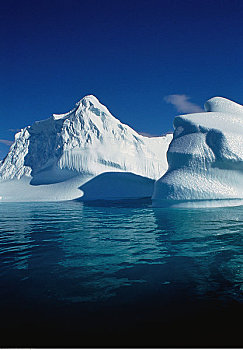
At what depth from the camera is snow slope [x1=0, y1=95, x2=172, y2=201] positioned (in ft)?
77.2

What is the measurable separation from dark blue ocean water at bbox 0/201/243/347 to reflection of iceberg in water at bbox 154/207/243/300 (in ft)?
0.05

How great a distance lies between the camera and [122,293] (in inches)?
110

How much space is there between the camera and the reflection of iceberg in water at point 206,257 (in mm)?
2927

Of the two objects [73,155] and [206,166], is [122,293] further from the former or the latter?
[73,155]

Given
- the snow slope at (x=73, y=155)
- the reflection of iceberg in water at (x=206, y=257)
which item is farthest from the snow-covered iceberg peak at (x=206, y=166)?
the snow slope at (x=73, y=155)

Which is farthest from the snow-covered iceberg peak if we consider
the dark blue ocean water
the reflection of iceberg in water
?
the dark blue ocean water

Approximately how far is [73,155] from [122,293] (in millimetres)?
22698

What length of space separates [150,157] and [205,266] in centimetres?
2499

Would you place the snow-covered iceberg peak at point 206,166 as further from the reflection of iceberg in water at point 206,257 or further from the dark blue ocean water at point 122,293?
the dark blue ocean water at point 122,293

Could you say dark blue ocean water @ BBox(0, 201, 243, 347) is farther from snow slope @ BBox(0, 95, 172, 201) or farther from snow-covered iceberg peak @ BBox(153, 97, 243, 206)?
snow slope @ BBox(0, 95, 172, 201)

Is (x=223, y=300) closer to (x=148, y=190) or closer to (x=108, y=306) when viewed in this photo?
(x=108, y=306)

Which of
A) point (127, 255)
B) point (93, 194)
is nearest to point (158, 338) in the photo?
point (127, 255)

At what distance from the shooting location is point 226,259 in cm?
388

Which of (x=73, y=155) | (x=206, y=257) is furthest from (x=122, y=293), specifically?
(x=73, y=155)
